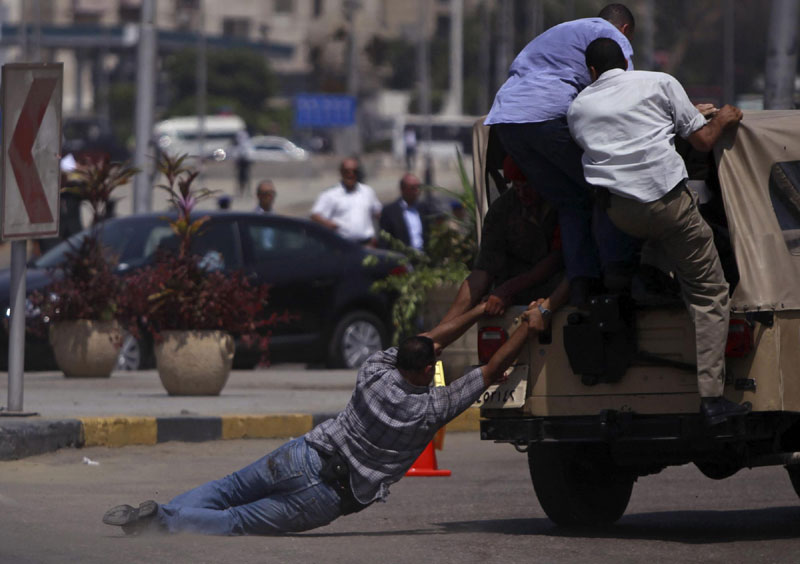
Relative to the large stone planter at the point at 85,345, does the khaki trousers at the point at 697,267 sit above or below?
above

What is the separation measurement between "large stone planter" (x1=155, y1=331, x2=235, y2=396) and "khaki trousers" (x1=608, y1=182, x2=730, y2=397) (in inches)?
240

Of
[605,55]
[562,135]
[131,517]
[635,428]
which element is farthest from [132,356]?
[605,55]

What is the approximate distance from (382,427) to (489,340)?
0.86 m

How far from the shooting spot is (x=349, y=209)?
1833 cm

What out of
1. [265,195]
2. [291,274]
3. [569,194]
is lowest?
[291,274]

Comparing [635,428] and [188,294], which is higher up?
[635,428]

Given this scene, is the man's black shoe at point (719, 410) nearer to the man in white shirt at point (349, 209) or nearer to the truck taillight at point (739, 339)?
the truck taillight at point (739, 339)

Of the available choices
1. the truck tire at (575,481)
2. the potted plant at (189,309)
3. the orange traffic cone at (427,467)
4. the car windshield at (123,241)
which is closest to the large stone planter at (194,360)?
the potted plant at (189,309)

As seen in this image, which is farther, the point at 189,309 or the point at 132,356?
the point at 132,356

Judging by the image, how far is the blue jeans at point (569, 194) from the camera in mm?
7656

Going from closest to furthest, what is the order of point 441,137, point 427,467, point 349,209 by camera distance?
point 427,467
point 349,209
point 441,137

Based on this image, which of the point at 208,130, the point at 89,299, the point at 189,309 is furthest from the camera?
the point at 208,130

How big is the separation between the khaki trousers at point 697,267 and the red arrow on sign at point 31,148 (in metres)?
5.18

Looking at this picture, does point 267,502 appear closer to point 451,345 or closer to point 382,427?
point 382,427
